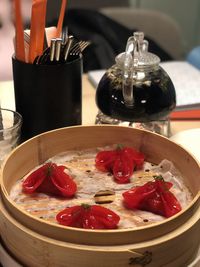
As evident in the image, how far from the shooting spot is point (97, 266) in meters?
0.54

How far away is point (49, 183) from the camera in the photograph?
0.67m

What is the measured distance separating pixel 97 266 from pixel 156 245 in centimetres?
8

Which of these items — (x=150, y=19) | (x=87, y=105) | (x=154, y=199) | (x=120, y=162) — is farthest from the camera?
(x=150, y=19)

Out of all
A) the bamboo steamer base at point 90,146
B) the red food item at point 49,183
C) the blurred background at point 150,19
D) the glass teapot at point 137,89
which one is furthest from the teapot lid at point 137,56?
the blurred background at point 150,19

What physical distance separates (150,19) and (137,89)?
1.56m

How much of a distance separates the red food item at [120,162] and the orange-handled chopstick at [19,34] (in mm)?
235

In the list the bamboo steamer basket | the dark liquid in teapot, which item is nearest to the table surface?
the dark liquid in teapot

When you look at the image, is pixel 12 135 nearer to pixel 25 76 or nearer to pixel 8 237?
pixel 25 76

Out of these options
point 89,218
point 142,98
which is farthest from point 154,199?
point 142,98

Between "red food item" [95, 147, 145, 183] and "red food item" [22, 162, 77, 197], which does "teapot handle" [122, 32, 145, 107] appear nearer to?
"red food item" [95, 147, 145, 183]

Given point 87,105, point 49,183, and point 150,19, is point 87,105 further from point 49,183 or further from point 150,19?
point 150,19

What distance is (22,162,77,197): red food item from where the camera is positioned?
669 mm

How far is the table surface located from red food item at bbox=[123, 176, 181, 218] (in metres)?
0.38

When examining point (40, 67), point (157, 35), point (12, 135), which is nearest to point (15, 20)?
point (40, 67)
